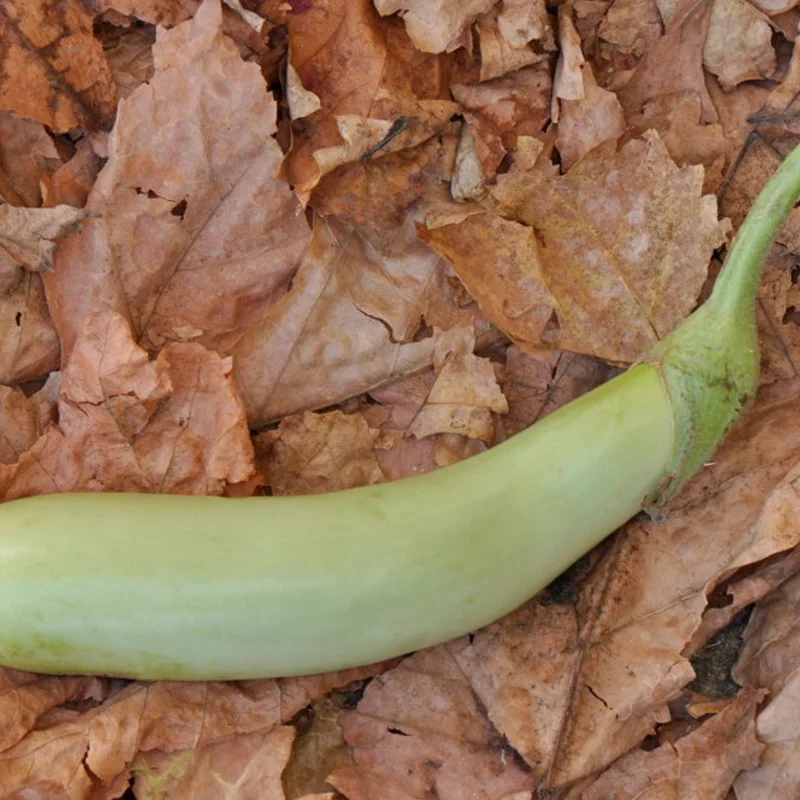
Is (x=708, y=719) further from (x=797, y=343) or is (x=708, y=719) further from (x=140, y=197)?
(x=140, y=197)

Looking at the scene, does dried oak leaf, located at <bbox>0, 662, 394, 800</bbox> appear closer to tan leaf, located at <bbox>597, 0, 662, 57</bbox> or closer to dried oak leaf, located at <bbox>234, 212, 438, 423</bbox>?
dried oak leaf, located at <bbox>234, 212, 438, 423</bbox>

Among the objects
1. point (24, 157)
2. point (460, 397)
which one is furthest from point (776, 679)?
point (24, 157)

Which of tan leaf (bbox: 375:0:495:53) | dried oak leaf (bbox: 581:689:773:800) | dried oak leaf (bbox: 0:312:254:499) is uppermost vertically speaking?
tan leaf (bbox: 375:0:495:53)

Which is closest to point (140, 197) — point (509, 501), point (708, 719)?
point (509, 501)

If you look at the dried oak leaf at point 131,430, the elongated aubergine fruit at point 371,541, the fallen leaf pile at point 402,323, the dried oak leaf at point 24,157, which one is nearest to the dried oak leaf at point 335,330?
the fallen leaf pile at point 402,323

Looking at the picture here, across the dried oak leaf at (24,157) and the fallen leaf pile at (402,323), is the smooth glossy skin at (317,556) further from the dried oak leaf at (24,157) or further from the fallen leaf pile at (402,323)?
the dried oak leaf at (24,157)

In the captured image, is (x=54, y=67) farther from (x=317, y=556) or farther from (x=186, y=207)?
(x=317, y=556)

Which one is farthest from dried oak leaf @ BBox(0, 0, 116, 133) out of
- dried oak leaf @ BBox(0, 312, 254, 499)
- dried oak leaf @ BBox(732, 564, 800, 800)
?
dried oak leaf @ BBox(732, 564, 800, 800)
